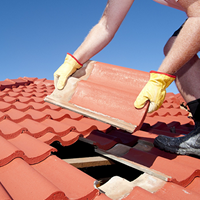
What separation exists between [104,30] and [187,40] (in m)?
0.97

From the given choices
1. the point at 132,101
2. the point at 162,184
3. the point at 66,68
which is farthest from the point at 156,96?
the point at 66,68

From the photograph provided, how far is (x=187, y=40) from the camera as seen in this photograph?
1.65 m

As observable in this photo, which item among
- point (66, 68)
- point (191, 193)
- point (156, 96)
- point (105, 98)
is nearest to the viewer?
point (191, 193)

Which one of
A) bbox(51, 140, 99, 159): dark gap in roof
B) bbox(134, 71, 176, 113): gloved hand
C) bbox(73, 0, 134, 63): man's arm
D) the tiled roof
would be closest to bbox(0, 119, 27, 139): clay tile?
the tiled roof

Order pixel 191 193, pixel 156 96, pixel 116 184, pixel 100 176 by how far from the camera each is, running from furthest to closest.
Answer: pixel 100 176 < pixel 156 96 < pixel 116 184 < pixel 191 193

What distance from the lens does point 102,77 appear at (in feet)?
8.00

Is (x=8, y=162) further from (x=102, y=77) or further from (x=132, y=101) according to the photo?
(x=102, y=77)

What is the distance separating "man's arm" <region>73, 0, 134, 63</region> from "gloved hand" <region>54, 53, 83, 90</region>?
2.6 inches

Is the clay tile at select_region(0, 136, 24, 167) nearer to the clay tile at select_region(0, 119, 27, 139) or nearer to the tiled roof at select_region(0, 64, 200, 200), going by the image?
the tiled roof at select_region(0, 64, 200, 200)

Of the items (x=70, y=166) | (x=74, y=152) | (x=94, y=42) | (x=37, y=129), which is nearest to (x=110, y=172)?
(x=74, y=152)

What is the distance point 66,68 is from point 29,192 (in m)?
1.40

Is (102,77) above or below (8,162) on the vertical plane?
above

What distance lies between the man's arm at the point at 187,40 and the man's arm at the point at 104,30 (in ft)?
2.31

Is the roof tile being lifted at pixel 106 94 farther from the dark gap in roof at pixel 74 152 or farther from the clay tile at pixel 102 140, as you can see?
the dark gap in roof at pixel 74 152
